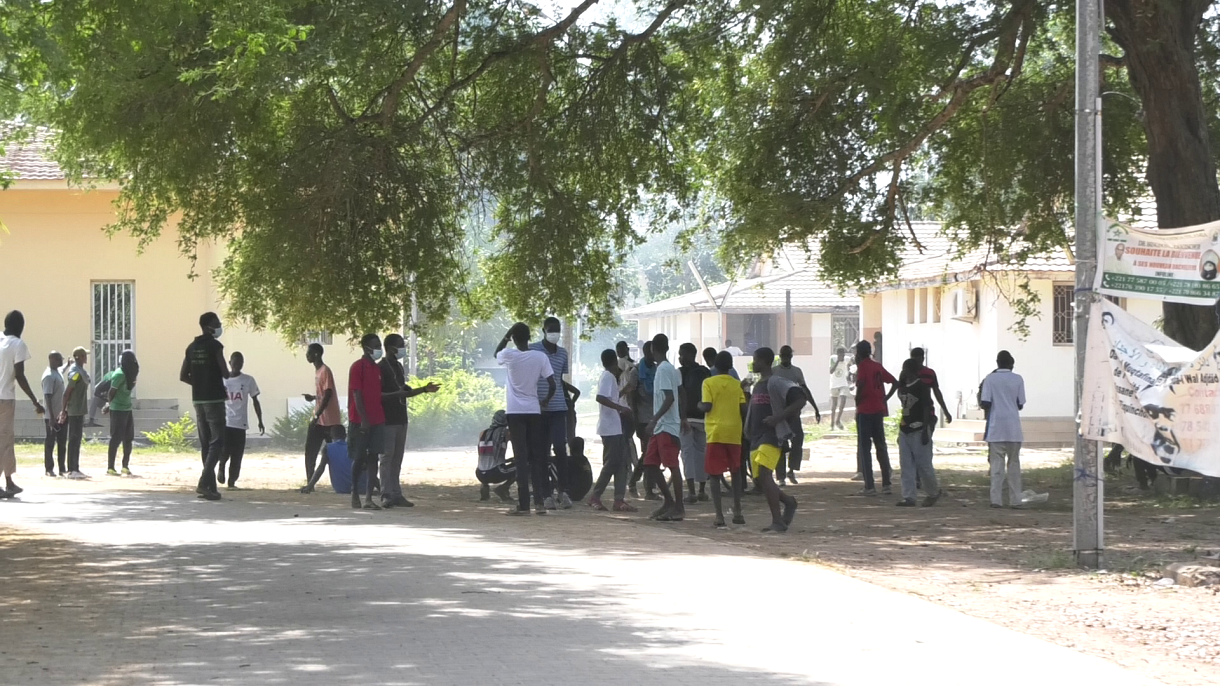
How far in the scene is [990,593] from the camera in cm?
1000

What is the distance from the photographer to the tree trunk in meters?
16.7

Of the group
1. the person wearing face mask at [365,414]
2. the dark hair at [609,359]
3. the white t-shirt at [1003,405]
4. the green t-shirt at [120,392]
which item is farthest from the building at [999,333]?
the person wearing face mask at [365,414]

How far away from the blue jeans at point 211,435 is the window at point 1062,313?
2292 centimetres

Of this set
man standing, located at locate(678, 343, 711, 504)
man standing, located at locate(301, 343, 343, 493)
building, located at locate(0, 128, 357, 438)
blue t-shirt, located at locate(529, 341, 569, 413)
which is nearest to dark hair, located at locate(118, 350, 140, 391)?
man standing, located at locate(301, 343, 343, 493)

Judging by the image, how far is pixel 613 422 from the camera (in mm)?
15328

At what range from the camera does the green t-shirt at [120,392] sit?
64.3 feet

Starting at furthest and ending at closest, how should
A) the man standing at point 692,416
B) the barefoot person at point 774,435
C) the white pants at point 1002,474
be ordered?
the white pants at point 1002,474 < the man standing at point 692,416 < the barefoot person at point 774,435

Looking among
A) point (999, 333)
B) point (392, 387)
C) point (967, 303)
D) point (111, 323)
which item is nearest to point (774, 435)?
point (392, 387)

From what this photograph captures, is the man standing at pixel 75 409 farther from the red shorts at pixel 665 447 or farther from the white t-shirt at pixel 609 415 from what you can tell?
the red shorts at pixel 665 447

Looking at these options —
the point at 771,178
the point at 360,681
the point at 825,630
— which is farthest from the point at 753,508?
the point at 360,681

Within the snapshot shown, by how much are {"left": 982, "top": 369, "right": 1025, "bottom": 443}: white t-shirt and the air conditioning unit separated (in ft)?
64.7

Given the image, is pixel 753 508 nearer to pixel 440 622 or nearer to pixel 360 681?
pixel 440 622

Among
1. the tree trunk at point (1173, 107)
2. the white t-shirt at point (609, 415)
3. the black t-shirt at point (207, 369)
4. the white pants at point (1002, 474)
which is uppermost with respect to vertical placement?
the tree trunk at point (1173, 107)

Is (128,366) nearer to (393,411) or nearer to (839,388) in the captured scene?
(393,411)
